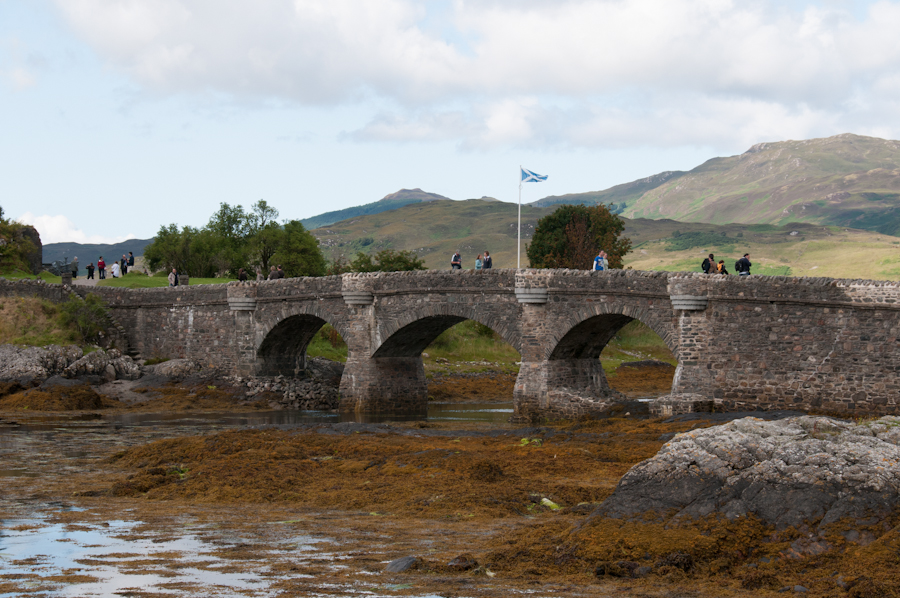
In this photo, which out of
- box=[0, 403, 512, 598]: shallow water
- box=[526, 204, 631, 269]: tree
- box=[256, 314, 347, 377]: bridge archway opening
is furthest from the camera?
box=[526, 204, 631, 269]: tree

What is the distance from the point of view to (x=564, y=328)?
1150 inches

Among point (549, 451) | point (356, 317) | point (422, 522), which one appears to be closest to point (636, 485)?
point (422, 522)

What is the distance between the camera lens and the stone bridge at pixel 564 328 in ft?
78.9

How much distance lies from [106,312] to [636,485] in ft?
122

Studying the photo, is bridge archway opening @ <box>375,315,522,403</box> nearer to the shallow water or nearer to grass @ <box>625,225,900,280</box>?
the shallow water

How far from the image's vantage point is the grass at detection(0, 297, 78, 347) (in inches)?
1553

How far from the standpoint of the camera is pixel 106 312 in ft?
142

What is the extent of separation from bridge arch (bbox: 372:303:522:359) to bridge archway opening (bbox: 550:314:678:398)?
6.51ft

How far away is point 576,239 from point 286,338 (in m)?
30.2

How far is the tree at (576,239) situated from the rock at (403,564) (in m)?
54.5

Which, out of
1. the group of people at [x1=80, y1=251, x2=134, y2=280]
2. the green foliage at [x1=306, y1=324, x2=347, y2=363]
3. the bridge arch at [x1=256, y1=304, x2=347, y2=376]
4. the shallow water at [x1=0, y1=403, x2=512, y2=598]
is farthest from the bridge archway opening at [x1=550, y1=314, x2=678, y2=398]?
the group of people at [x1=80, y1=251, x2=134, y2=280]

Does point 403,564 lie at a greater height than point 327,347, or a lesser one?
greater

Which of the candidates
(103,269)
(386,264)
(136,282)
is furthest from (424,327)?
(386,264)

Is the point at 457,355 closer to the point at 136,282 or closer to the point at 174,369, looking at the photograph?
the point at 174,369
